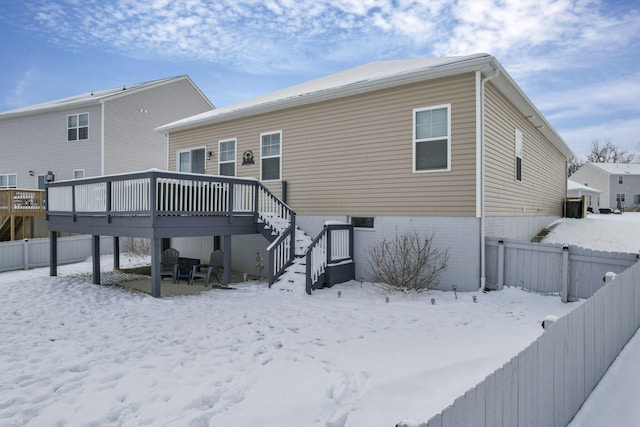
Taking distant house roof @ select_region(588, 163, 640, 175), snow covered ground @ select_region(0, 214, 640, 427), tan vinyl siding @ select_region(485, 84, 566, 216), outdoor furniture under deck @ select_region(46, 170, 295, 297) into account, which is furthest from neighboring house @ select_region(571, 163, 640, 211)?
outdoor furniture under deck @ select_region(46, 170, 295, 297)

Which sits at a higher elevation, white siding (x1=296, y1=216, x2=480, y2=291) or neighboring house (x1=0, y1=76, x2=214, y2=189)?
neighboring house (x1=0, y1=76, x2=214, y2=189)

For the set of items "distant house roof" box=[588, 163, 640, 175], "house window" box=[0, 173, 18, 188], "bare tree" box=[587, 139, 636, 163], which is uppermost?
"bare tree" box=[587, 139, 636, 163]

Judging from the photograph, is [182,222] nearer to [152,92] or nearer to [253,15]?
[253,15]

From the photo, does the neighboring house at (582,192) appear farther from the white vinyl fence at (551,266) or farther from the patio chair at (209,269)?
the patio chair at (209,269)

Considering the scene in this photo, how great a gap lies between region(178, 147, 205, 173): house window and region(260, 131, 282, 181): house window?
2.93 meters

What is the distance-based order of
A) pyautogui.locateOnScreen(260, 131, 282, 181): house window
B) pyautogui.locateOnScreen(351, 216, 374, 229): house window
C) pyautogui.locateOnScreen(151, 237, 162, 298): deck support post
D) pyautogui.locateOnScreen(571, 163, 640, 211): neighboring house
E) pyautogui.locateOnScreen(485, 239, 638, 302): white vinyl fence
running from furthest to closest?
pyautogui.locateOnScreen(571, 163, 640, 211): neighboring house < pyautogui.locateOnScreen(260, 131, 282, 181): house window < pyautogui.locateOnScreen(351, 216, 374, 229): house window < pyautogui.locateOnScreen(151, 237, 162, 298): deck support post < pyautogui.locateOnScreen(485, 239, 638, 302): white vinyl fence

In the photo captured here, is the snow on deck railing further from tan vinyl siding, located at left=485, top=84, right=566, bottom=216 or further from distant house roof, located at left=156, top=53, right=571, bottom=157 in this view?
tan vinyl siding, located at left=485, top=84, right=566, bottom=216

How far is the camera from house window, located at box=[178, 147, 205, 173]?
13.6m

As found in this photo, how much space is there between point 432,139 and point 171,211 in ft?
20.3

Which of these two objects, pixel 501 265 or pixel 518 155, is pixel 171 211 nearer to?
pixel 501 265

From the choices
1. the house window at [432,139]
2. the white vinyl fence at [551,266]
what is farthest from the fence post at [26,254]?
the white vinyl fence at [551,266]

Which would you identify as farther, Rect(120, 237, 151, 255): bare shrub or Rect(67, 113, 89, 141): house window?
Rect(67, 113, 89, 141): house window

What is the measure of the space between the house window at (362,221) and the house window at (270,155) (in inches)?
117

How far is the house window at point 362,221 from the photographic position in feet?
31.8
